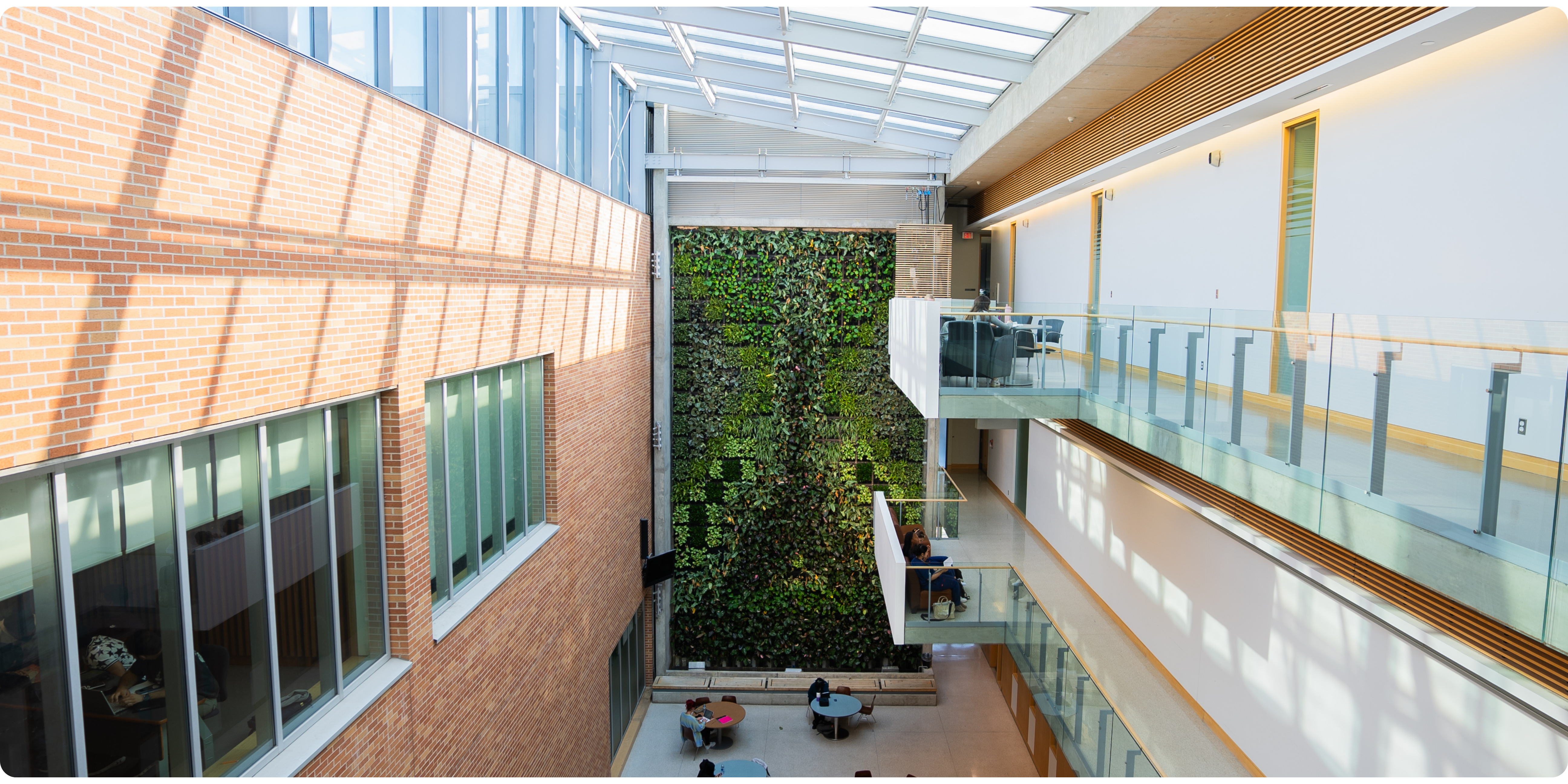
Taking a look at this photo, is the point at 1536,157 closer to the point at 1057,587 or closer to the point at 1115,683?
the point at 1115,683

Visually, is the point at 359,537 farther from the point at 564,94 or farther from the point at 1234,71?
the point at 1234,71

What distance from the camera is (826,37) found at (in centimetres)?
942

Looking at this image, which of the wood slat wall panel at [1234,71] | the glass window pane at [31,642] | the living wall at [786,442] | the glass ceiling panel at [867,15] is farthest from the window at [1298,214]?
the living wall at [786,442]

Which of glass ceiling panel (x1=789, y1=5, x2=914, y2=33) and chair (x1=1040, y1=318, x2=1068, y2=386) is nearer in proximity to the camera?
glass ceiling panel (x1=789, y1=5, x2=914, y2=33)

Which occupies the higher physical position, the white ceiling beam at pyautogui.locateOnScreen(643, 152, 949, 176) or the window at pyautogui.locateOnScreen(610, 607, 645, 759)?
the white ceiling beam at pyautogui.locateOnScreen(643, 152, 949, 176)

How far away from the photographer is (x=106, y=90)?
3654mm

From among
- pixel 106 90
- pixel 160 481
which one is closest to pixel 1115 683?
pixel 160 481

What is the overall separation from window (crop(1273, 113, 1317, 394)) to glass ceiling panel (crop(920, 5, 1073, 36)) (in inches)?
94.8

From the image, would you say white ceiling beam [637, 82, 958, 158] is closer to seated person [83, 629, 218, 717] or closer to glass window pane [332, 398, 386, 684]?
glass window pane [332, 398, 386, 684]

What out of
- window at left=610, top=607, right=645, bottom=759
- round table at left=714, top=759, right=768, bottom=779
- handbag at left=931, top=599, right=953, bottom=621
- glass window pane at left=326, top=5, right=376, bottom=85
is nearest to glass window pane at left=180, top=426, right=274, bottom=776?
glass window pane at left=326, top=5, right=376, bottom=85

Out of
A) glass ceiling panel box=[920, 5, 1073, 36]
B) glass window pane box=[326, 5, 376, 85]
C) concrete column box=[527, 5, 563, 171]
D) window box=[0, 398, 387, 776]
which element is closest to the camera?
window box=[0, 398, 387, 776]

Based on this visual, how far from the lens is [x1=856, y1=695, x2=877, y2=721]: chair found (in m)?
14.7

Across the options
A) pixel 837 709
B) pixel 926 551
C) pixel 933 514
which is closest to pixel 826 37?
pixel 926 551

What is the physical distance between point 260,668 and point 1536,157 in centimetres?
806
